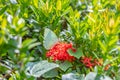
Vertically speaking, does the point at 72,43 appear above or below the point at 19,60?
above

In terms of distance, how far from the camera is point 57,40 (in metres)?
1.70

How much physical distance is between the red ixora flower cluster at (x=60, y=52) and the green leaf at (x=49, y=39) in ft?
0.07

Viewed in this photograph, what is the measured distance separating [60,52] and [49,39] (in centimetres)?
10

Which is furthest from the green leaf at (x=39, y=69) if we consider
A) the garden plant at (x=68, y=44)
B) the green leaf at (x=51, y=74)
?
the green leaf at (x=51, y=74)

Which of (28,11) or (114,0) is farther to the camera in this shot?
(114,0)

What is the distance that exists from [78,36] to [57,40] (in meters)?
0.12

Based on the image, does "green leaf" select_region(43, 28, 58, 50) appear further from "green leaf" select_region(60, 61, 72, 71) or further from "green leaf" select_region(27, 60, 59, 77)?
"green leaf" select_region(27, 60, 59, 77)

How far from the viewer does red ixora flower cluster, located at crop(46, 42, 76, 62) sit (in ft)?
5.32

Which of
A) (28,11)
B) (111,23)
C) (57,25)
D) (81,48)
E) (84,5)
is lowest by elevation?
(111,23)

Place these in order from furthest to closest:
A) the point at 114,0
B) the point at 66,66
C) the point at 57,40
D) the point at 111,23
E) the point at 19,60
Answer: the point at 114,0 → the point at 57,40 → the point at 66,66 → the point at 111,23 → the point at 19,60

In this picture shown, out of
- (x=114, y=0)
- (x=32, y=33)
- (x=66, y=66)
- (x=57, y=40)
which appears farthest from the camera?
(x=114, y=0)

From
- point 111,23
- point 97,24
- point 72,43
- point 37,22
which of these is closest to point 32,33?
point 37,22

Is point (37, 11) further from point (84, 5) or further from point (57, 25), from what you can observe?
point (84, 5)

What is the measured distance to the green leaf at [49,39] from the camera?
5.41ft
